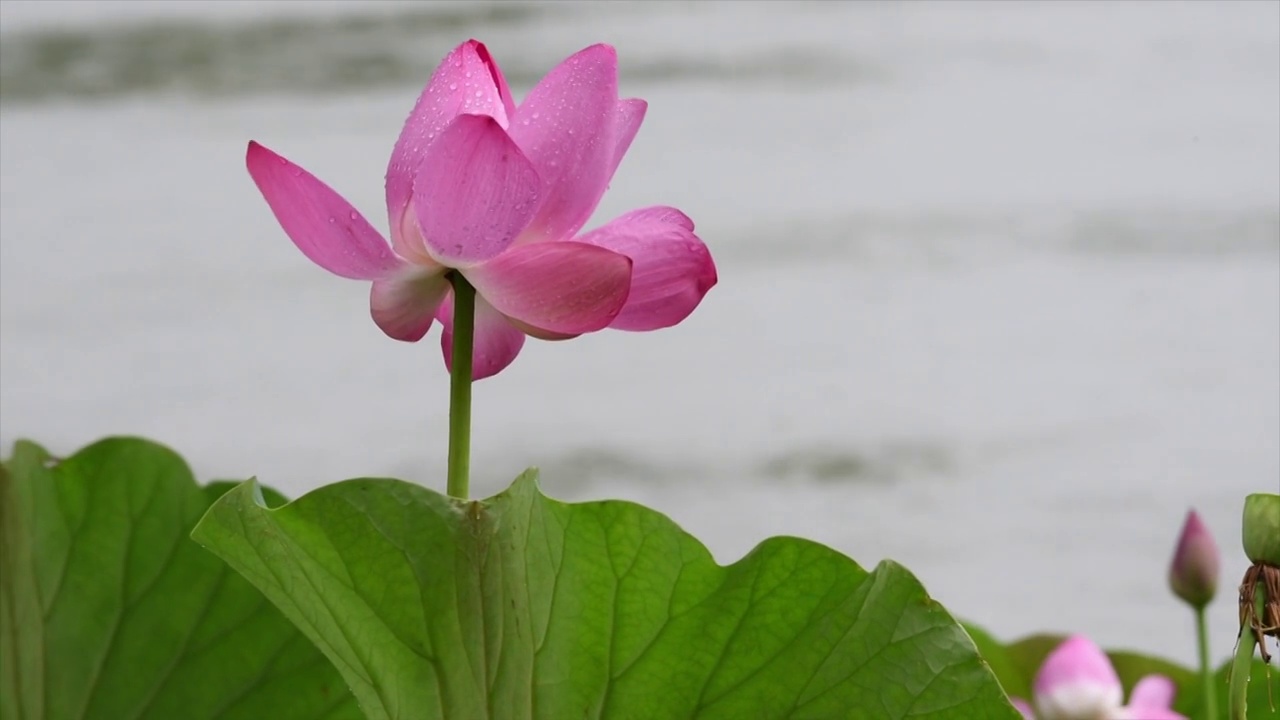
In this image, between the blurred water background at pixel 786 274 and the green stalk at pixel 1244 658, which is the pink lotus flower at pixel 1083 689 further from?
the blurred water background at pixel 786 274

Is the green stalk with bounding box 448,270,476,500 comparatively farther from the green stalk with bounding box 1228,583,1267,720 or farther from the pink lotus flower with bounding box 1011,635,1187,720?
the pink lotus flower with bounding box 1011,635,1187,720

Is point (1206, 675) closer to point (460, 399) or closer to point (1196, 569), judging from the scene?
point (1196, 569)

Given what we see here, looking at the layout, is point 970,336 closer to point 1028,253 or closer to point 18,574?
point 1028,253

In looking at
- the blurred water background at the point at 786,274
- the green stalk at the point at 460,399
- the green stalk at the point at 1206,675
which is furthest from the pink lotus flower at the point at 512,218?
the blurred water background at the point at 786,274

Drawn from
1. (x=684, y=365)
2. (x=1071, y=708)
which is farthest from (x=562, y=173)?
(x=684, y=365)

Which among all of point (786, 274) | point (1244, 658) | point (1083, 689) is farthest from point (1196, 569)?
point (786, 274)

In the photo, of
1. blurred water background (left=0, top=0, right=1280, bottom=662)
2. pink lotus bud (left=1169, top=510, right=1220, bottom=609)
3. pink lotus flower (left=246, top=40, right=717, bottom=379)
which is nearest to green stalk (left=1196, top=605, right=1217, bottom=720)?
pink lotus bud (left=1169, top=510, right=1220, bottom=609)
